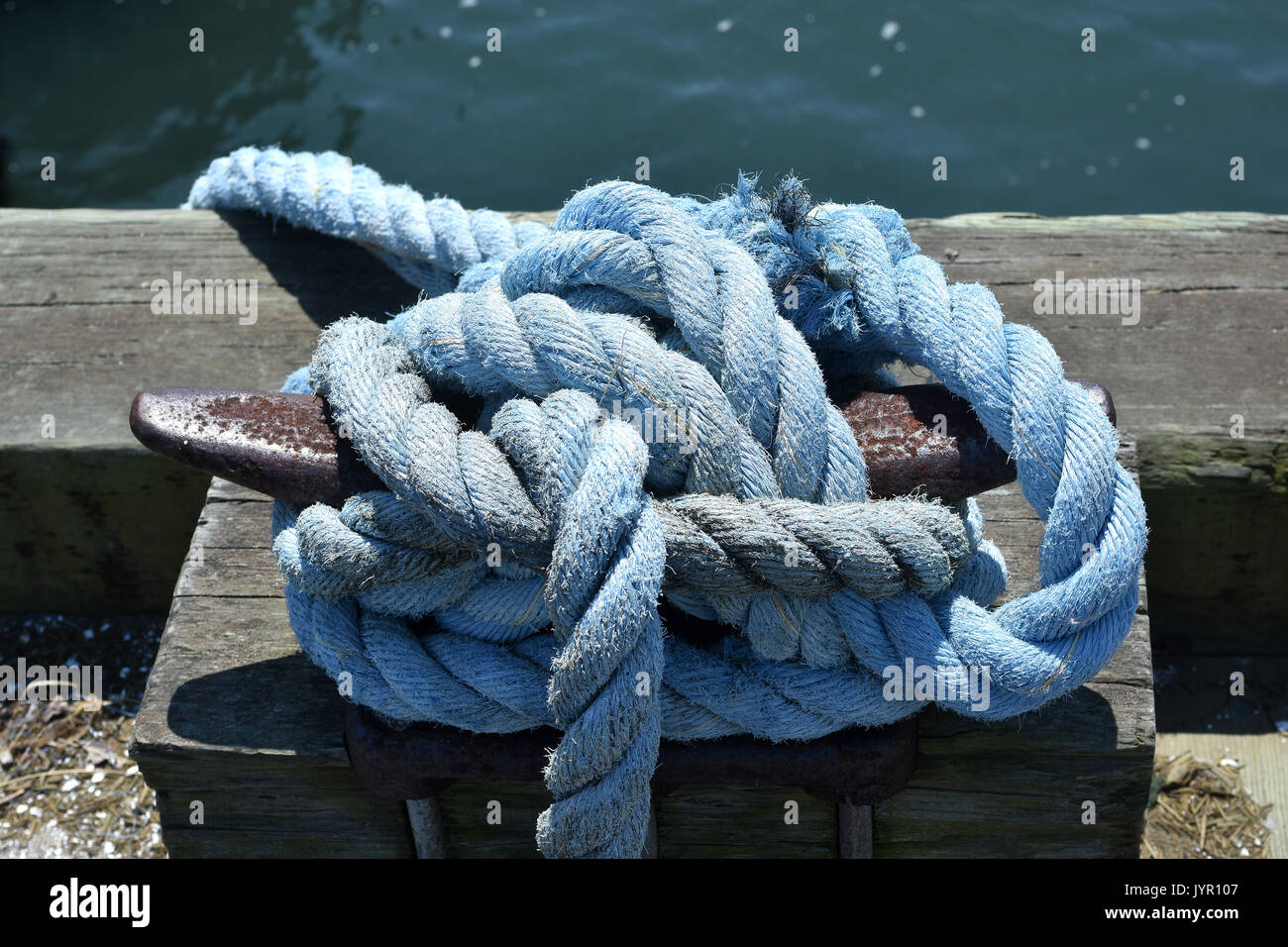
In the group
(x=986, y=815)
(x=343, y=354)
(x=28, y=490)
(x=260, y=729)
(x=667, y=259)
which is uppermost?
(x=667, y=259)

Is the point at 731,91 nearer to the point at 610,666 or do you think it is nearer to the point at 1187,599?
the point at 1187,599

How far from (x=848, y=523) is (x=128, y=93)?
585cm

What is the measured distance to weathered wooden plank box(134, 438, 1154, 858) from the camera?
2.21 m

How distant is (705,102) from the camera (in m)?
6.00

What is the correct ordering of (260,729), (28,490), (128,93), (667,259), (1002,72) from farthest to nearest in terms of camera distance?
(128,93) < (1002,72) < (28,490) < (260,729) < (667,259)

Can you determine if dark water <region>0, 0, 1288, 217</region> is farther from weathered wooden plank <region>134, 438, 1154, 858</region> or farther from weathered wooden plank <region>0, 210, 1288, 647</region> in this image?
weathered wooden plank <region>134, 438, 1154, 858</region>

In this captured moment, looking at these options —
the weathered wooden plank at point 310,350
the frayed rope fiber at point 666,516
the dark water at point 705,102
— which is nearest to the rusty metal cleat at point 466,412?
the frayed rope fiber at point 666,516

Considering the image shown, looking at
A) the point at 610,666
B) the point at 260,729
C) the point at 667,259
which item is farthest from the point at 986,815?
the point at 260,729

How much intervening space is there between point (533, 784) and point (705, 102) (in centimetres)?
440

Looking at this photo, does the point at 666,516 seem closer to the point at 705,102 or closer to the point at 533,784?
the point at 533,784

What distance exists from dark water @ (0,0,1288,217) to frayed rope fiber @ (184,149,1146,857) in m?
3.70

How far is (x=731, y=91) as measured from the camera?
604cm

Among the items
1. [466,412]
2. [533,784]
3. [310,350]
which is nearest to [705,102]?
[310,350]

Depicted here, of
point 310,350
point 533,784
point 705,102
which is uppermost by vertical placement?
point 705,102
